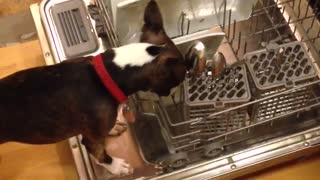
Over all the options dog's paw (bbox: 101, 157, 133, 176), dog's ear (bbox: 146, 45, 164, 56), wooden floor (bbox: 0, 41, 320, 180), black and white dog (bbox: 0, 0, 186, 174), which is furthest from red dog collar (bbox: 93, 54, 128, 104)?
wooden floor (bbox: 0, 41, 320, 180)

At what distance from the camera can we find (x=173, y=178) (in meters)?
1.42

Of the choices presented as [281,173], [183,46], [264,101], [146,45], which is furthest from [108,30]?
[281,173]

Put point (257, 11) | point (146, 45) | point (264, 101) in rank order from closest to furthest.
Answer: point (146, 45)
point (264, 101)
point (257, 11)

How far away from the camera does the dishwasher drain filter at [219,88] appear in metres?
1.28

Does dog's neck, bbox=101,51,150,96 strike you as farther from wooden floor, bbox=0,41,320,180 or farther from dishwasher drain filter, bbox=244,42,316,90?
wooden floor, bbox=0,41,320,180

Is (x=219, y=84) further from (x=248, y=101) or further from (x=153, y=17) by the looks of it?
(x=153, y=17)

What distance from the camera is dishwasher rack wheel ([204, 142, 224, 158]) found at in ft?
4.68

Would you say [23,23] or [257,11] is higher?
[23,23]

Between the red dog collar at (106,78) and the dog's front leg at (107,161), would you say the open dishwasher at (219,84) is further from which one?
the red dog collar at (106,78)

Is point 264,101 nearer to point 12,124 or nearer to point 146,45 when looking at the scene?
point 146,45

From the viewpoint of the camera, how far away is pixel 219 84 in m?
1.30

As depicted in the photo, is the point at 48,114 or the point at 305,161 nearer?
the point at 48,114

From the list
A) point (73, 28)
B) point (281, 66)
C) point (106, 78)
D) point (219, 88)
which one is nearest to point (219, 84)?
point (219, 88)

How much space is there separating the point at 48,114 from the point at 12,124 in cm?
8
